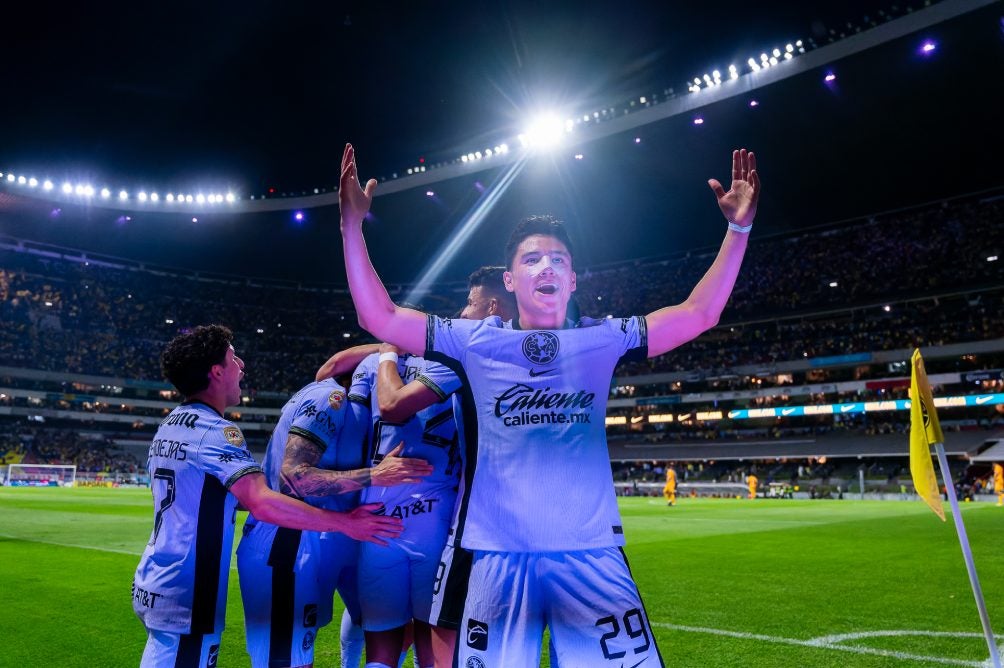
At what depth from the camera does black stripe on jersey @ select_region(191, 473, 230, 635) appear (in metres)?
3.08

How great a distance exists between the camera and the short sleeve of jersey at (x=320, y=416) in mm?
3582

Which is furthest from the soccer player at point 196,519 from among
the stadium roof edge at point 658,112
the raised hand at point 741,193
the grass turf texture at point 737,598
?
the stadium roof edge at point 658,112

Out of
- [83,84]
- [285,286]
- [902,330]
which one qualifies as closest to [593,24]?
[83,84]

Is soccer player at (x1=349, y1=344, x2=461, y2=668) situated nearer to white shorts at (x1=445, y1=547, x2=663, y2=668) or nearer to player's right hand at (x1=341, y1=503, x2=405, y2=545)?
player's right hand at (x1=341, y1=503, x2=405, y2=545)

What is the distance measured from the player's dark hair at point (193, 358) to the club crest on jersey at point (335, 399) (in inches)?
22.2

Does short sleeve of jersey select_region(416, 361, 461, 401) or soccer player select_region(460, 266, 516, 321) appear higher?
soccer player select_region(460, 266, 516, 321)

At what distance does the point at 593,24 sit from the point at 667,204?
20.7 metres

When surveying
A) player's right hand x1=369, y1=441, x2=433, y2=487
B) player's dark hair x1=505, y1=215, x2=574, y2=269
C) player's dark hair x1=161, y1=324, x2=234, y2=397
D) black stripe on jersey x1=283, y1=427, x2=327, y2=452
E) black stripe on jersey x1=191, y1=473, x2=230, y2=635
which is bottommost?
black stripe on jersey x1=191, y1=473, x2=230, y2=635

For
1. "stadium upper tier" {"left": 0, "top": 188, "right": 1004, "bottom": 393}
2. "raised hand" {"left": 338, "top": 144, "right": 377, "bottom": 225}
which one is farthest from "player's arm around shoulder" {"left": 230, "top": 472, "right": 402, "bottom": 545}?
"stadium upper tier" {"left": 0, "top": 188, "right": 1004, "bottom": 393}

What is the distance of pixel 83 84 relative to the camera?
35.9 meters

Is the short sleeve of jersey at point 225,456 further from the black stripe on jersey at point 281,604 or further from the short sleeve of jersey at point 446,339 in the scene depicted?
the short sleeve of jersey at point 446,339

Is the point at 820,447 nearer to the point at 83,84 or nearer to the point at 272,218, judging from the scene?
the point at 272,218

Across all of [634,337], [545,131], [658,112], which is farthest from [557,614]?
[545,131]

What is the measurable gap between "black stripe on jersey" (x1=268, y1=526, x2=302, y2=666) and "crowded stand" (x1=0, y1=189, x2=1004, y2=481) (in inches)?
2329
